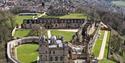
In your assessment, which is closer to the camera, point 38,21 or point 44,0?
point 38,21

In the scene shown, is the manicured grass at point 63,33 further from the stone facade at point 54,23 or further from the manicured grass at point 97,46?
the manicured grass at point 97,46

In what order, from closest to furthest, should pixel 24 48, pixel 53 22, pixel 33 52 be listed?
pixel 33 52 → pixel 24 48 → pixel 53 22

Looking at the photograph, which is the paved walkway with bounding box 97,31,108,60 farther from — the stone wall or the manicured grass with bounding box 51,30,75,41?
the stone wall

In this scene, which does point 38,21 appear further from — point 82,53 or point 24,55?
point 82,53

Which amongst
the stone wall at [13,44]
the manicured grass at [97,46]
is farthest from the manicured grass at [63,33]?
the stone wall at [13,44]

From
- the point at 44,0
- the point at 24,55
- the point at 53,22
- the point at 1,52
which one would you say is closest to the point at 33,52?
the point at 24,55

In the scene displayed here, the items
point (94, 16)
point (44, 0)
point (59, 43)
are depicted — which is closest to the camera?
point (59, 43)

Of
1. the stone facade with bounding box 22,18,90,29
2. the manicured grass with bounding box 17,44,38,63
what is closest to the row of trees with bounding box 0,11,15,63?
the manicured grass with bounding box 17,44,38,63

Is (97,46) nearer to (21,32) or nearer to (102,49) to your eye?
(102,49)
